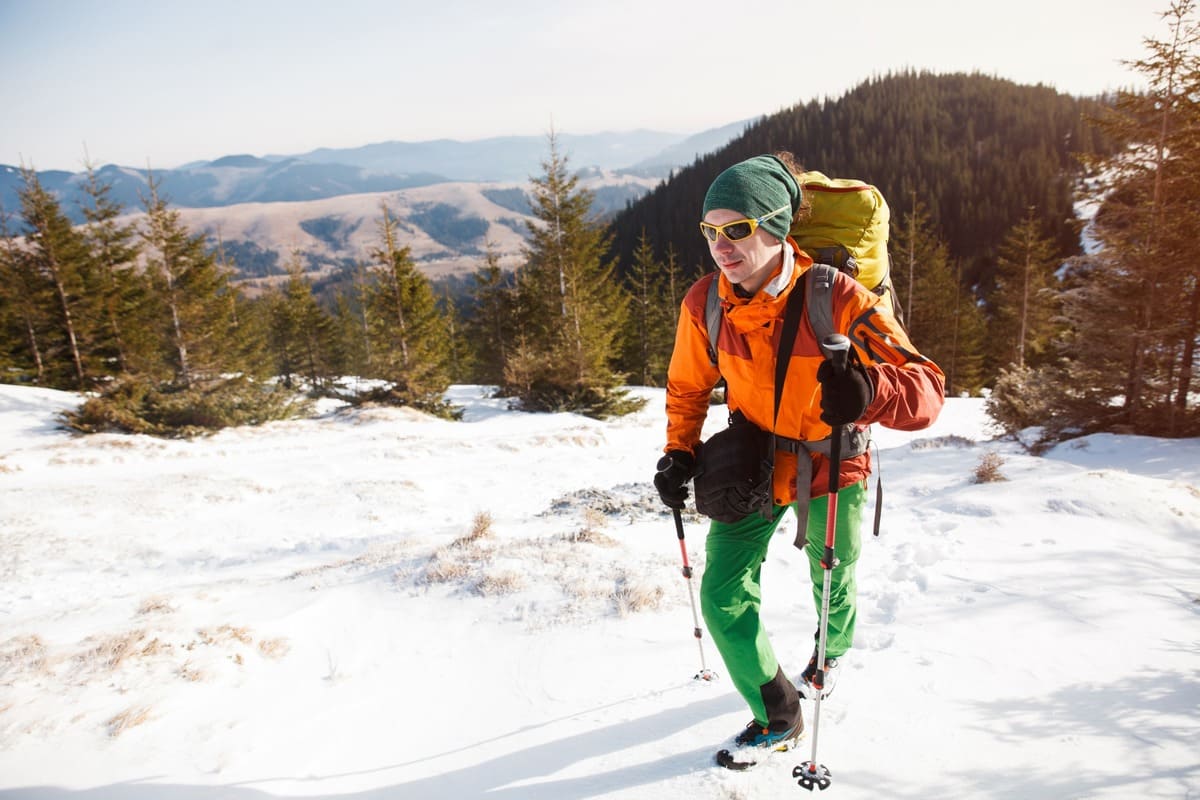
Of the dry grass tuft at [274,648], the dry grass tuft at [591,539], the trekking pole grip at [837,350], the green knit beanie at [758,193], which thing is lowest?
the dry grass tuft at [591,539]

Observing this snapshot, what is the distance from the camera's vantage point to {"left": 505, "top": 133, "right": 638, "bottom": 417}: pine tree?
2019 cm

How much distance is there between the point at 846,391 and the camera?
2.06 meters


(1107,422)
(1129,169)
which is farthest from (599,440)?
(1129,169)

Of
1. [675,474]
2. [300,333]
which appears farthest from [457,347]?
[675,474]

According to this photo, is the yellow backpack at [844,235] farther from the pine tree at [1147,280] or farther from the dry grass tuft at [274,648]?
the pine tree at [1147,280]

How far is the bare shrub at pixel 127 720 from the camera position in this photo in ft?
9.64

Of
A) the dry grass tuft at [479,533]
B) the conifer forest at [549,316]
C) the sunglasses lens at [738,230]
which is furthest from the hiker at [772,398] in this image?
the dry grass tuft at [479,533]

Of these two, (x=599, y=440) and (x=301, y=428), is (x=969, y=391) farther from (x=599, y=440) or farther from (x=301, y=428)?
(x=301, y=428)

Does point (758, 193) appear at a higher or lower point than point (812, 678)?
higher

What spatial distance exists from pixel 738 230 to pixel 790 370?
0.63 metres

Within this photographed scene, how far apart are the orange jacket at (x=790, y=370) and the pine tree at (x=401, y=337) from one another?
18.8 meters

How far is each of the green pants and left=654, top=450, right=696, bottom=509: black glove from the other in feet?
0.81

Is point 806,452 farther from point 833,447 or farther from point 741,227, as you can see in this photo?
point 741,227

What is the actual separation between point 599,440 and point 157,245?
1607 cm
